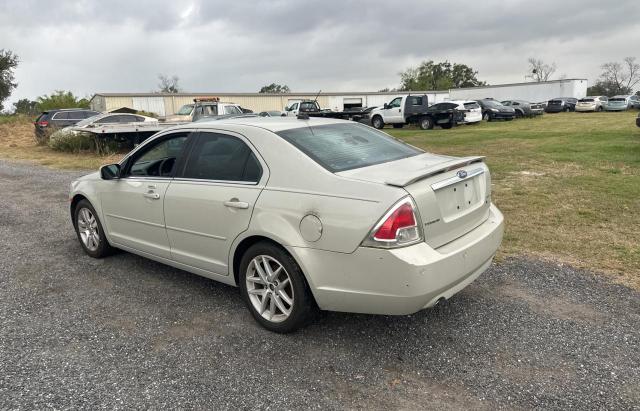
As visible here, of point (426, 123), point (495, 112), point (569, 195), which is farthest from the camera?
point (495, 112)

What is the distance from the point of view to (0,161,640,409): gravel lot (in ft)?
9.03

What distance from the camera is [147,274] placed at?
15.5ft

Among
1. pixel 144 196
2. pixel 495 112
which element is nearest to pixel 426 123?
pixel 495 112

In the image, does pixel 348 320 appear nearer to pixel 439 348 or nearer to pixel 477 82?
pixel 439 348

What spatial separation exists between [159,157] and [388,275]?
2.61m

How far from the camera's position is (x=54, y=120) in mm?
21203

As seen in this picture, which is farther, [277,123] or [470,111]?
[470,111]

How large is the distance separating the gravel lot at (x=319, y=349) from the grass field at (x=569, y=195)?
59 cm

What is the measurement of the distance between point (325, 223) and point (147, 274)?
2.52m

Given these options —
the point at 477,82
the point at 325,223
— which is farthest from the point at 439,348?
the point at 477,82

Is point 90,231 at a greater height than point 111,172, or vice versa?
point 111,172

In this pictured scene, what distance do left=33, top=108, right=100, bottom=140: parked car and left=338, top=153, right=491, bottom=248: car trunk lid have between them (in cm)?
2063

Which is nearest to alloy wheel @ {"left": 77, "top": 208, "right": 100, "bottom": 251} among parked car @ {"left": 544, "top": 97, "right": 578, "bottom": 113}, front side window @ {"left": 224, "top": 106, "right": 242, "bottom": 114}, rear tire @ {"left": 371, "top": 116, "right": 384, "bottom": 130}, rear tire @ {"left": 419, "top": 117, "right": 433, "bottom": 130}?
front side window @ {"left": 224, "top": 106, "right": 242, "bottom": 114}

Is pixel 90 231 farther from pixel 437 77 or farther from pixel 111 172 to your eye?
pixel 437 77
